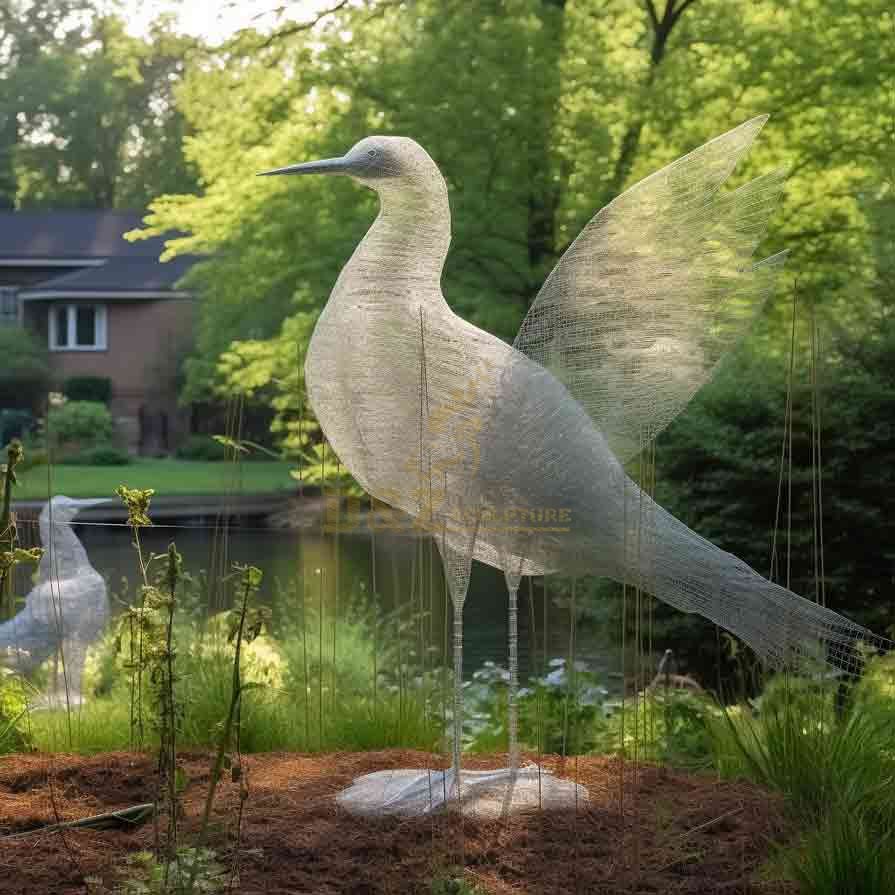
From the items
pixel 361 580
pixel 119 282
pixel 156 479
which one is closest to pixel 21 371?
pixel 119 282

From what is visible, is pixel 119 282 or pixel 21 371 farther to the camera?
pixel 119 282

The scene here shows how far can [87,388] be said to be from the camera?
29.7 m

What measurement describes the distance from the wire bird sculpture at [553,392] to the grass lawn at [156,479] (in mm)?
15259

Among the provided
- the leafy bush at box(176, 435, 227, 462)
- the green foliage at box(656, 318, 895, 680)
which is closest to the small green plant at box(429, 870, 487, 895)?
the green foliage at box(656, 318, 895, 680)

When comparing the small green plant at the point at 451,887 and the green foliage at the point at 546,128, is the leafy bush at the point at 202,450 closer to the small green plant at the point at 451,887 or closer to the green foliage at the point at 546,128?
the green foliage at the point at 546,128

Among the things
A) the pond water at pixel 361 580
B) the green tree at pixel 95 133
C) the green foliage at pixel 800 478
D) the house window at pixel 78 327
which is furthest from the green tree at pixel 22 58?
the green foliage at pixel 800 478

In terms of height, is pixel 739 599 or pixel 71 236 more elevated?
pixel 71 236

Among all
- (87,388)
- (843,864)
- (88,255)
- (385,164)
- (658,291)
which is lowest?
(843,864)

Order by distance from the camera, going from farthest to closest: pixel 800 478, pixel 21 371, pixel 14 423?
pixel 21 371
pixel 14 423
pixel 800 478

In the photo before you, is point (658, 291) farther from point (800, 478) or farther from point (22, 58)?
point (22, 58)

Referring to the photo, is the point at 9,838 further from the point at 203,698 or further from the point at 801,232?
the point at 801,232

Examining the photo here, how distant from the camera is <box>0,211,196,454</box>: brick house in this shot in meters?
29.9

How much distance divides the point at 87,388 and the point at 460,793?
27181 millimetres

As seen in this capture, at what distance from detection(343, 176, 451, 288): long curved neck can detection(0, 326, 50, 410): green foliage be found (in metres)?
24.9
